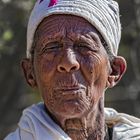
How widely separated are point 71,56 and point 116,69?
41 centimetres

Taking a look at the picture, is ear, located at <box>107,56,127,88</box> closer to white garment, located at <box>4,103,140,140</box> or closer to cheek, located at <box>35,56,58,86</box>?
white garment, located at <box>4,103,140,140</box>

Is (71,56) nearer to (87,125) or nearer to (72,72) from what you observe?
(72,72)

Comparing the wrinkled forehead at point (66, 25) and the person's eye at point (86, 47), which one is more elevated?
the wrinkled forehead at point (66, 25)

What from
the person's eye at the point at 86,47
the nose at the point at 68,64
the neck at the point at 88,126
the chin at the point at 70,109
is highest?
the person's eye at the point at 86,47

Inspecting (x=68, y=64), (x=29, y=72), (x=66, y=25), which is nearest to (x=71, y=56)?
(x=68, y=64)

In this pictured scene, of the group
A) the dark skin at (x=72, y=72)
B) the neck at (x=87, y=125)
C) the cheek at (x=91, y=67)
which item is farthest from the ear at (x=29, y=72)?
the cheek at (x=91, y=67)

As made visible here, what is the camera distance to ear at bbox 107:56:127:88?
509cm

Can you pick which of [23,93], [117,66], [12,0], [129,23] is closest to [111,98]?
[23,93]

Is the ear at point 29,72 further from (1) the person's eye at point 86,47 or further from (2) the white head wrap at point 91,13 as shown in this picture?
(1) the person's eye at point 86,47

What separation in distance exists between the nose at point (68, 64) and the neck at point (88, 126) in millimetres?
311

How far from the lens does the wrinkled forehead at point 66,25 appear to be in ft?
16.1

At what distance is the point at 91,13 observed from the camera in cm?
495

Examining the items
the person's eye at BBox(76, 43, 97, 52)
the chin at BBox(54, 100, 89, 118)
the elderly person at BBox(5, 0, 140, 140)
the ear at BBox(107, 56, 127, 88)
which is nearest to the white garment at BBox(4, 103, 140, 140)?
the elderly person at BBox(5, 0, 140, 140)

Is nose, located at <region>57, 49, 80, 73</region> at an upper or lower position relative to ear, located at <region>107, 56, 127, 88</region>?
upper
